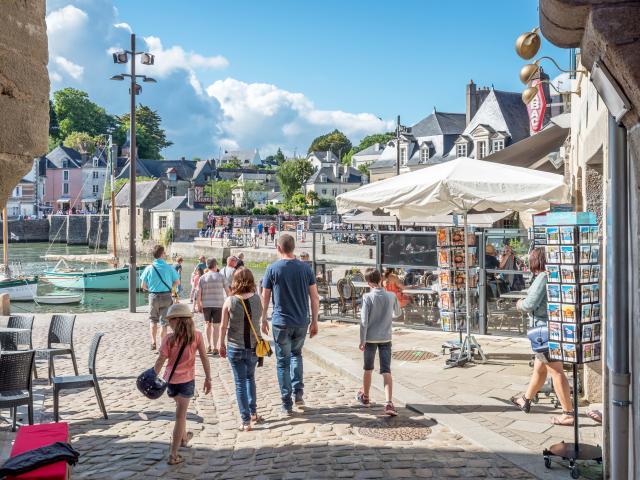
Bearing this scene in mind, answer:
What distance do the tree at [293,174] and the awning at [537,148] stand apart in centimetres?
7401

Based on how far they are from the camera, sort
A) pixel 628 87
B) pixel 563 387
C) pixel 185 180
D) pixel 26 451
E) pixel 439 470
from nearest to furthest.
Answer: pixel 628 87 → pixel 26 451 → pixel 439 470 → pixel 563 387 → pixel 185 180

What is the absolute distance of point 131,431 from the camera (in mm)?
6949

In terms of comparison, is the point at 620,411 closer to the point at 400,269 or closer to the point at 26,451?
the point at 26,451

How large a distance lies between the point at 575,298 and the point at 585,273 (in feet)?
0.73

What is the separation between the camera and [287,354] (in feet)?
24.0

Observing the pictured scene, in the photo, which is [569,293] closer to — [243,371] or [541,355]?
[541,355]

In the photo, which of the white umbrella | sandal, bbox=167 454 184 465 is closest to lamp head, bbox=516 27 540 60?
the white umbrella

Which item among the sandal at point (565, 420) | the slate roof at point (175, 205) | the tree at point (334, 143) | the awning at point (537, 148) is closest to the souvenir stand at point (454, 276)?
the sandal at point (565, 420)

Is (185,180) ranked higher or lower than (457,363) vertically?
higher

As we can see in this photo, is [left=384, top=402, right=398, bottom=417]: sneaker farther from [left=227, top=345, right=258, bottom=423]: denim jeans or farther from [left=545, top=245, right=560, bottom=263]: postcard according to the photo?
[left=545, top=245, right=560, bottom=263]: postcard

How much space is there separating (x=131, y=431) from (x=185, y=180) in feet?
307

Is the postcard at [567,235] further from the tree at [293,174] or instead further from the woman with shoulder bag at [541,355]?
the tree at [293,174]

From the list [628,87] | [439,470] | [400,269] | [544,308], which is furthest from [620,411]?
[400,269]

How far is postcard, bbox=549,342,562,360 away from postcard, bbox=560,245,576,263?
70 centimetres
